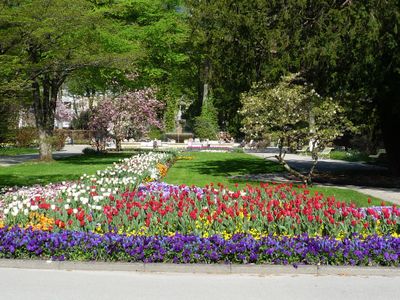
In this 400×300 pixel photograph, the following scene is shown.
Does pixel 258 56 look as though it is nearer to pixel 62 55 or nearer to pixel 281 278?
pixel 62 55

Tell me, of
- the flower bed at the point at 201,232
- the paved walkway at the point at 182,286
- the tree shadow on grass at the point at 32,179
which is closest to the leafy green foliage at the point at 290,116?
the flower bed at the point at 201,232

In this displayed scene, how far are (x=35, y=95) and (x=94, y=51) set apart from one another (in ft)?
19.0

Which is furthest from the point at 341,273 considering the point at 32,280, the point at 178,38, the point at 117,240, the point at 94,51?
the point at 178,38

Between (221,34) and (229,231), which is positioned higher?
(221,34)

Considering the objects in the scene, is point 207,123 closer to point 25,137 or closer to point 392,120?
point 25,137

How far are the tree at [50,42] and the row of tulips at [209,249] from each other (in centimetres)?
668

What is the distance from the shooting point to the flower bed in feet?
22.7

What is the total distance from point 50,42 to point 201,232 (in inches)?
441

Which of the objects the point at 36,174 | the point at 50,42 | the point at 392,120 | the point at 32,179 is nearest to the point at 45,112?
the point at 36,174

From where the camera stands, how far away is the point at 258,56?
63.0 feet

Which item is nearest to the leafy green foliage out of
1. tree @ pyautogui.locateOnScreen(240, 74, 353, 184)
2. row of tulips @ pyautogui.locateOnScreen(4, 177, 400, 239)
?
tree @ pyautogui.locateOnScreen(240, 74, 353, 184)

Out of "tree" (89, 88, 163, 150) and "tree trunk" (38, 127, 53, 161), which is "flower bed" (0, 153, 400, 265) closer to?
"tree trunk" (38, 127, 53, 161)

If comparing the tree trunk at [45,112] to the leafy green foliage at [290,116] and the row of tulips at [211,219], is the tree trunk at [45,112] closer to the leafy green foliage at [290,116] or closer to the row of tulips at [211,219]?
the leafy green foliage at [290,116]

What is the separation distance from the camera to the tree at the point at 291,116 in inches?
601
